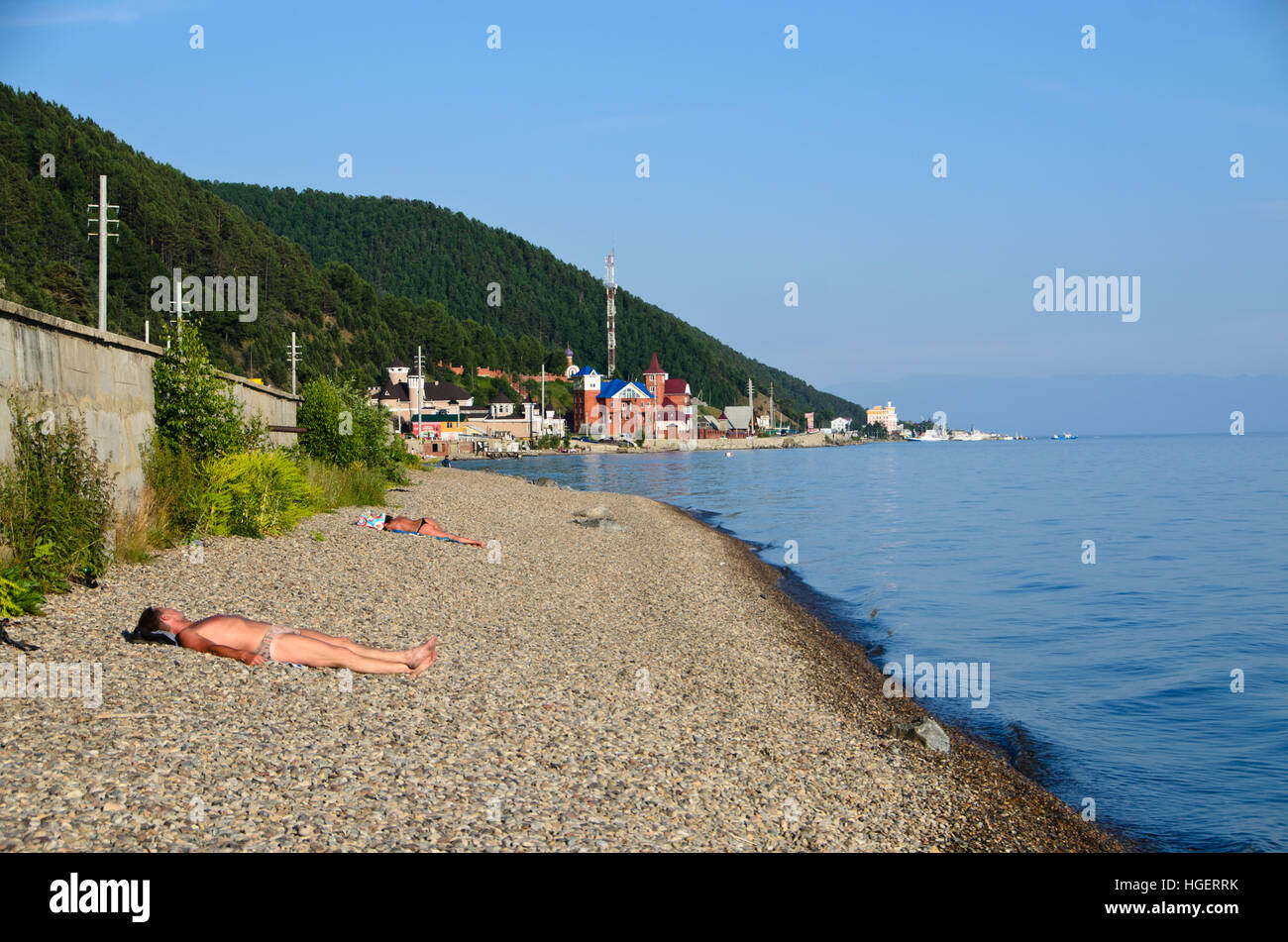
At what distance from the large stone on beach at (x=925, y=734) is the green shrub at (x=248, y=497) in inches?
432

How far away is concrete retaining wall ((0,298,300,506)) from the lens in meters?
10.0

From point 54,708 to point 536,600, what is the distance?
848 cm

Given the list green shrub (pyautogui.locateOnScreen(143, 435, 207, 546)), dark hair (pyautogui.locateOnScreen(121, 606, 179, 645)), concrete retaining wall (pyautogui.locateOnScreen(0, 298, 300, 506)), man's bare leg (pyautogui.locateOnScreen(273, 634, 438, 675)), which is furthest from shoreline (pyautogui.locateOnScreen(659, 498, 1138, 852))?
concrete retaining wall (pyautogui.locateOnScreen(0, 298, 300, 506))

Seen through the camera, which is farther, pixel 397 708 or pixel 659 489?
pixel 659 489

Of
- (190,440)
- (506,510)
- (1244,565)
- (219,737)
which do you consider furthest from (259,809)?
(1244,565)

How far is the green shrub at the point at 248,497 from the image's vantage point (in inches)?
595

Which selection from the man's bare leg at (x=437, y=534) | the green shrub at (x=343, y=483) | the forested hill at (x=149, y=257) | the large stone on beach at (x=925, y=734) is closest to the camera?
the large stone on beach at (x=925, y=734)

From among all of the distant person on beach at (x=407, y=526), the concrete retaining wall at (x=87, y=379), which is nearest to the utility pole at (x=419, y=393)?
the distant person on beach at (x=407, y=526)

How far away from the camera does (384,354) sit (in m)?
149

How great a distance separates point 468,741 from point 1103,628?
14.2 meters

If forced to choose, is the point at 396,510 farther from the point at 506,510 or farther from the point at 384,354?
the point at 384,354

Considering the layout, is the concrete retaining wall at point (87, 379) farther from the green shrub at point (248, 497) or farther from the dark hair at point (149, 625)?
the dark hair at point (149, 625)

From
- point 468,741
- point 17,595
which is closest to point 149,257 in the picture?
point 17,595

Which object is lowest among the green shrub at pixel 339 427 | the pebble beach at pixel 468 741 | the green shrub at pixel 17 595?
the pebble beach at pixel 468 741
